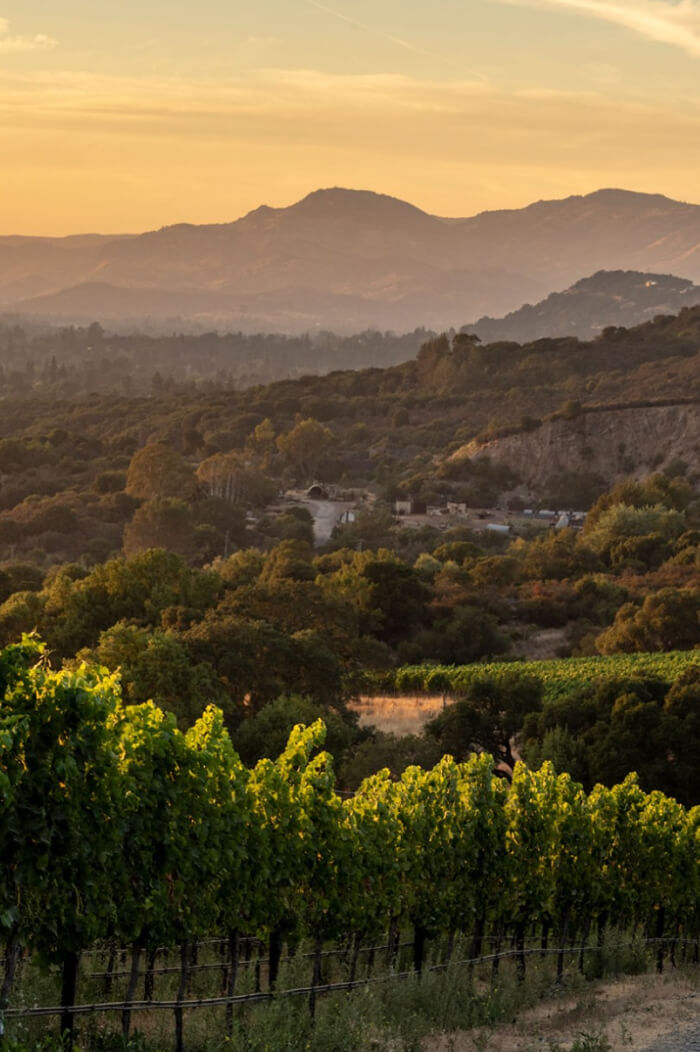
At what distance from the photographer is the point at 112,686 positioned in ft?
53.8

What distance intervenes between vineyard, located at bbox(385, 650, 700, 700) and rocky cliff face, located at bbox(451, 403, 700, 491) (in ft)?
258

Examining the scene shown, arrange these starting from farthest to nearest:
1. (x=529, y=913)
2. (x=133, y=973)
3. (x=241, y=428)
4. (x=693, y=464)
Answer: (x=241, y=428)
(x=693, y=464)
(x=529, y=913)
(x=133, y=973)

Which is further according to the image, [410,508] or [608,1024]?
[410,508]

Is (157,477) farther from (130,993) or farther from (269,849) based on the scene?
(130,993)

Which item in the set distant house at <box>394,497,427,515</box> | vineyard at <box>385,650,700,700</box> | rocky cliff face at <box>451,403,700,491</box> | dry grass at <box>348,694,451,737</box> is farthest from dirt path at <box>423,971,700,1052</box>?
rocky cliff face at <box>451,403,700,491</box>

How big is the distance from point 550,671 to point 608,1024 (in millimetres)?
38773

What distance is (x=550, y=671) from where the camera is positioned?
59.9 meters

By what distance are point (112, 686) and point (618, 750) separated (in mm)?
29446

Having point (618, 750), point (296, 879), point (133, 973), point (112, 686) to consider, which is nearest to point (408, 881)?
point (296, 879)

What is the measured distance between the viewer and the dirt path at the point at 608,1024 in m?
20.0

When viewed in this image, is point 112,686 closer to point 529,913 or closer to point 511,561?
point 529,913

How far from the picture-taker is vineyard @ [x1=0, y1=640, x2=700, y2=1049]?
1620 centimetres

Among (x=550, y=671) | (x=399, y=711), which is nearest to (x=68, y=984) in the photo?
(x=399, y=711)

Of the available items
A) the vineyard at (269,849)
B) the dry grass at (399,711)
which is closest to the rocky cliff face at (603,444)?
the dry grass at (399,711)
